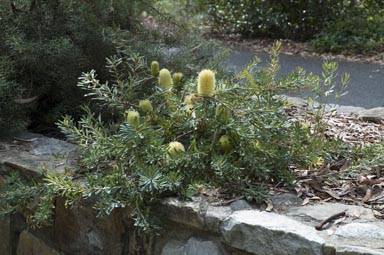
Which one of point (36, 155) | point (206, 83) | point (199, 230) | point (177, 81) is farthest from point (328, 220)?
point (36, 155)

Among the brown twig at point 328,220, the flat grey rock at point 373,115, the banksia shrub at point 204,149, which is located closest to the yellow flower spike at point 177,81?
the banksia shrub at point 204,149

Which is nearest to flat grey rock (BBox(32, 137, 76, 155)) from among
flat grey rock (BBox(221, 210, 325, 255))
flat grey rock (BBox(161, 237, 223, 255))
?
flat grey rock (BBox(161, 237, 223, 255))

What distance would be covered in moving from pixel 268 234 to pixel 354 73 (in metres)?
7.04

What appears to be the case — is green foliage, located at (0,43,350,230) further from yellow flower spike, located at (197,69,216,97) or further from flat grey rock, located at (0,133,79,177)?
flat grey rock, located at (0,133,79,177)

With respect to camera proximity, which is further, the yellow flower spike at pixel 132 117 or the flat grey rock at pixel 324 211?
the yellow flower spike at pixel 132 117

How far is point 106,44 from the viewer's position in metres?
4.08

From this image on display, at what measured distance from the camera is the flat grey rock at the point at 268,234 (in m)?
2.45

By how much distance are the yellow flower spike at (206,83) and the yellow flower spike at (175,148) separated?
245 millimetres

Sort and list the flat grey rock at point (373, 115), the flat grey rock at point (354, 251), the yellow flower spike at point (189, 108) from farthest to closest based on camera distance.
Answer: the flat grey rock at point (373, 115) → the yellow flower spike at point (189, 108) → the flat grey rock at point (354, 251)

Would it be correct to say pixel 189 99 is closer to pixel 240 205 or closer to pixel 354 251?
pixel 240 205

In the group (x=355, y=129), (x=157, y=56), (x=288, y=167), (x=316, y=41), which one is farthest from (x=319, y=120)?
(x=316, y=41)

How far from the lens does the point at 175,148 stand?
2916mm

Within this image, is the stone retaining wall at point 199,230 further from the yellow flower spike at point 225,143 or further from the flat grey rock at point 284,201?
the yellow flower spike at point 225,143

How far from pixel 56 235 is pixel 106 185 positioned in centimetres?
66
